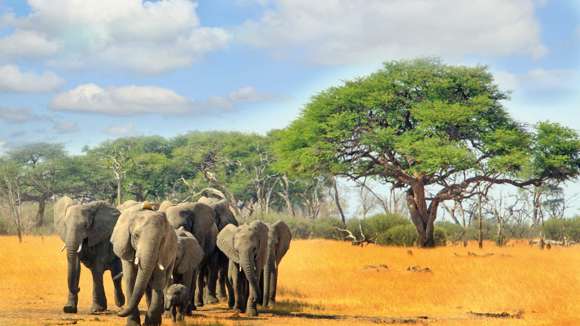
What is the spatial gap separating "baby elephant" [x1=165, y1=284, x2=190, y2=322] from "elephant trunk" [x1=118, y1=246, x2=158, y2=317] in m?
1.73

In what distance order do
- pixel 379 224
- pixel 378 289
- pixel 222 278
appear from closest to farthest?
pixel 222 278 → pixel 378 289 → pixel 379 224

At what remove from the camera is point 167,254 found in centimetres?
1397

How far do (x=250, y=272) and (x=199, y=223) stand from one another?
8.82 feet

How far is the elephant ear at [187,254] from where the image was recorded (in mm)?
16188

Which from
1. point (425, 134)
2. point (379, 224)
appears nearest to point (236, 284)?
point (425, 134)

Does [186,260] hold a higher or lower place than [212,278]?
higher

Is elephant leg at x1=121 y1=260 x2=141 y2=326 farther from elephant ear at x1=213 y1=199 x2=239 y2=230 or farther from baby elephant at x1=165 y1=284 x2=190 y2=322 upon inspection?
elephant ear at x1=213 y1=199 x2=239 y2=230

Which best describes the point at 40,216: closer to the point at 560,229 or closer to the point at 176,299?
the point at 560,229

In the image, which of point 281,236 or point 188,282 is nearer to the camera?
point 188,282

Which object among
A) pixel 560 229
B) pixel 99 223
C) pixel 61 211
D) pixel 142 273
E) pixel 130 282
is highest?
pixel 560 229

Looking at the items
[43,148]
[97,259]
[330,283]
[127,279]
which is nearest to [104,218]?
[97,259]

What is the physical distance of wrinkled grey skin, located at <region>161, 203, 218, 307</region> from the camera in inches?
755

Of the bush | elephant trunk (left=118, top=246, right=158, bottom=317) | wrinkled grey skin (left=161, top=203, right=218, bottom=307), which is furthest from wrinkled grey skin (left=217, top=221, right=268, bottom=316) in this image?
the bush

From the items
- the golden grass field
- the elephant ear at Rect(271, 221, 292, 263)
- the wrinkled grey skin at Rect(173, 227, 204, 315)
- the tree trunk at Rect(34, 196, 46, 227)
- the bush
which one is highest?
the tree trunk at Rect(34, 196, 46, 227)
